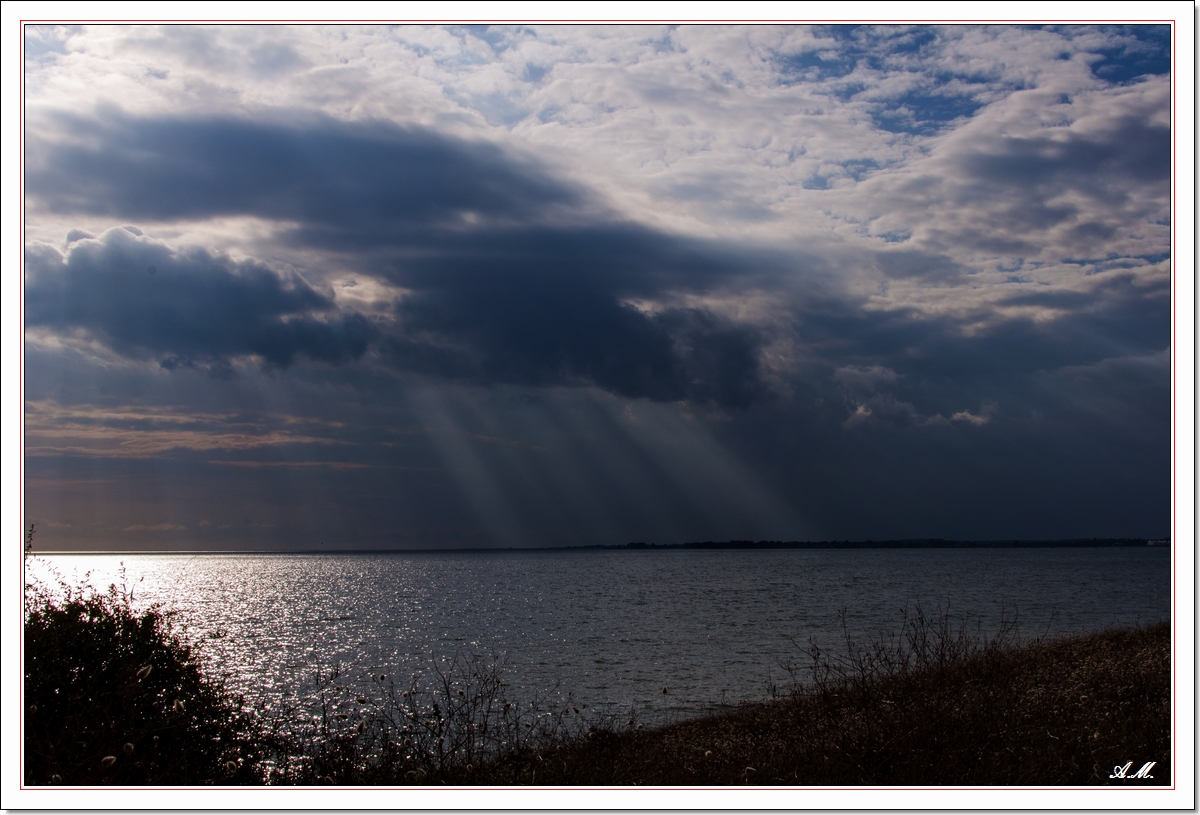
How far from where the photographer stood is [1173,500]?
264 inches

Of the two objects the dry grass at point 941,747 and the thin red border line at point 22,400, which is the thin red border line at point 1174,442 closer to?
the dry grass at point 941,747

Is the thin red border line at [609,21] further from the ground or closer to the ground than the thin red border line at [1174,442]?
further from the ground

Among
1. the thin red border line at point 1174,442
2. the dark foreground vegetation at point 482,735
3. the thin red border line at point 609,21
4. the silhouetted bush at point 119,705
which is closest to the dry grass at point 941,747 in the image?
the dark foreground vegetation at point 482,735

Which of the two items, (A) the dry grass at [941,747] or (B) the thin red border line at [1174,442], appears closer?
(B) the thin red border line at [1174,442]

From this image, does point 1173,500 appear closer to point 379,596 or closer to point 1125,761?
point 1125,761

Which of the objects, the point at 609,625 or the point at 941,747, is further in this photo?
the point at 609,625

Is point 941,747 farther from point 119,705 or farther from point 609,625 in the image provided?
point 609,625

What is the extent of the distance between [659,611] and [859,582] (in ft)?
144

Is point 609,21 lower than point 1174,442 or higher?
higher

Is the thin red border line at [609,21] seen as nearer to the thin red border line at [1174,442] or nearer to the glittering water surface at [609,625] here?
the thin red border line at [1174,442]
